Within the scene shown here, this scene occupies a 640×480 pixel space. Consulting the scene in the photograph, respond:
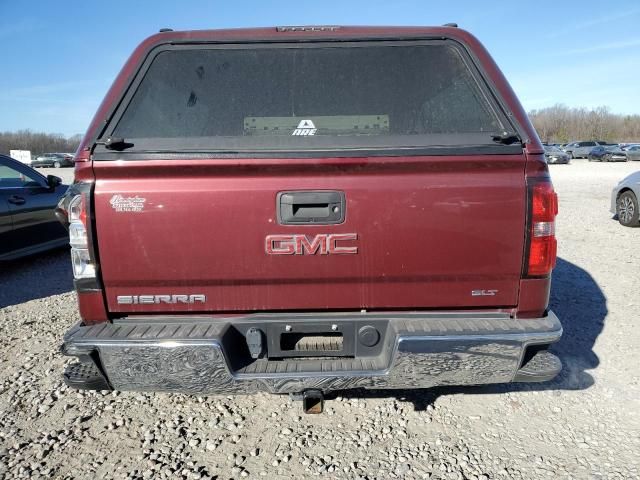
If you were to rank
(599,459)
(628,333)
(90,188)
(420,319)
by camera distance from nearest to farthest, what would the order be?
(90,188) < (420,319) < (599,459) < (628,333)

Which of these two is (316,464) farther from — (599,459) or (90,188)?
(90,188)

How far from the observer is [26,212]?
18.1ft

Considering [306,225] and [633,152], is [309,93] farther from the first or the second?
[633,152]

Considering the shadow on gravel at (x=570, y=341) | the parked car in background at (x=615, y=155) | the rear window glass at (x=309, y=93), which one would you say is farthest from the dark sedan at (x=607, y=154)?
the rear window glass at (x=309, y=93)

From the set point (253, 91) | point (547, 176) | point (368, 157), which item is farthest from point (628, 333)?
point (253, 91)

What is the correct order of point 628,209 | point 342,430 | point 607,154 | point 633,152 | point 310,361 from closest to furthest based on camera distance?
point 310,361 → point 342,430 → point 628,209 → point 633,152 → point 607,154

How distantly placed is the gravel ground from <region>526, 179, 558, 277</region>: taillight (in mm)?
1102

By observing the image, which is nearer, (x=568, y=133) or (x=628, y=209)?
(x=628, y=209)

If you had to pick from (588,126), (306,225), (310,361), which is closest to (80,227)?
(306,225)

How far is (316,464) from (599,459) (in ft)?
5.09

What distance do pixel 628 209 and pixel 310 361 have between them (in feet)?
28.6

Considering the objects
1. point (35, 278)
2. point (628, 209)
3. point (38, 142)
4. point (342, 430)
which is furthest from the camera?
point (38, 142)

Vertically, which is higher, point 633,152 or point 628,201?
point 633,152

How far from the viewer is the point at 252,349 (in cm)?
206
